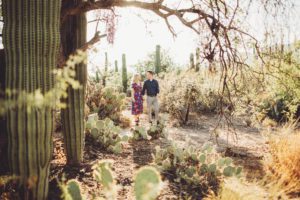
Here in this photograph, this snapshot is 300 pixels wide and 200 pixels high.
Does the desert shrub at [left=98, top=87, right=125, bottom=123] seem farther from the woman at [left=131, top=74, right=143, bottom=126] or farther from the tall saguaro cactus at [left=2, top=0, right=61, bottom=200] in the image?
the tall saguaro cactus at [left=2, top=0, right=61, bottom=200]

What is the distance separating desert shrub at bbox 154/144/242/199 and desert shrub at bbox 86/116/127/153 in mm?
1285

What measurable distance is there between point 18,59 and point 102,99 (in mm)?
7931

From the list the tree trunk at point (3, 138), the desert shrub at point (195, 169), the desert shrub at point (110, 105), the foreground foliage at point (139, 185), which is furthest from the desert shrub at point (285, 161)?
the desert shrub at point (110, 105)

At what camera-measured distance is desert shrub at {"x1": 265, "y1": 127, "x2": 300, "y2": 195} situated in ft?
19.9

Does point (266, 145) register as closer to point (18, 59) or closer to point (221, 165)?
point (221, 165)

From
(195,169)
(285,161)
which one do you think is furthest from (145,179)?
(285,161)

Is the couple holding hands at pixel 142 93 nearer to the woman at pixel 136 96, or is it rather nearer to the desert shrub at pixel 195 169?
the woman at pixel 136 96

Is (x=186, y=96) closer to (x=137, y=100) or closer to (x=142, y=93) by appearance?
(x=137, y=100)

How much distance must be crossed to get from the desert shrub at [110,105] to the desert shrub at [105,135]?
3.27m

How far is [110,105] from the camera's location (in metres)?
12.0

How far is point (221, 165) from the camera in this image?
20.7ft

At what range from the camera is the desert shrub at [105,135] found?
7880 mm

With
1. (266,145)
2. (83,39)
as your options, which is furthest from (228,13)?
(266,145)

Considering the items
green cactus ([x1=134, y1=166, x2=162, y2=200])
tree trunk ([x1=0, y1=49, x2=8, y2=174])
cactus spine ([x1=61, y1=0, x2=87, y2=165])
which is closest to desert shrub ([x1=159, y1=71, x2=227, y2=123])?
cactus spine ([x1=61, y1=0, x2=87, y2=165])
